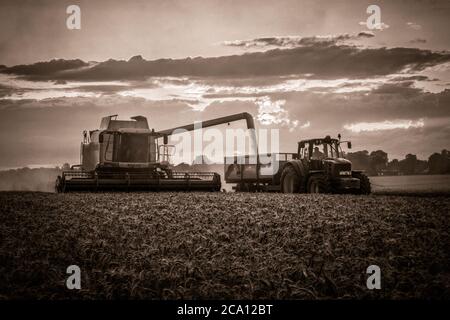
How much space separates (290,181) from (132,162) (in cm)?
840

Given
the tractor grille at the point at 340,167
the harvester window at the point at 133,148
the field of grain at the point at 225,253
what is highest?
the harvester window at the point at 133,148

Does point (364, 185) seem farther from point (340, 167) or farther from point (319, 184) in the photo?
point (319, 184)

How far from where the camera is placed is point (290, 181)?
994 inches

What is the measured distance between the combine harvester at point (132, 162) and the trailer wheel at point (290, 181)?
3.42m

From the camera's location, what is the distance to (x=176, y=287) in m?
6.71

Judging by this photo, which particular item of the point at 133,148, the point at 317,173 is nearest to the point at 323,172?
the point at 317,173

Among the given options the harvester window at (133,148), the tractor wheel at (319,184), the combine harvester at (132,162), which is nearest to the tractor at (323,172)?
the tractor wheel at (319,184)

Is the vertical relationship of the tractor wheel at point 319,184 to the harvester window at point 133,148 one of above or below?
below

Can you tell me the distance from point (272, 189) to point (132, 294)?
20.7m

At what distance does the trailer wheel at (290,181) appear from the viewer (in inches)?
974

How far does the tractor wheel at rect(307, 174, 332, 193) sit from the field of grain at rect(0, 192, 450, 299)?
8559mm

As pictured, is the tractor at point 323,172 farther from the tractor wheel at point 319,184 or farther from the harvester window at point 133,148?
the harvester window at point 133,148

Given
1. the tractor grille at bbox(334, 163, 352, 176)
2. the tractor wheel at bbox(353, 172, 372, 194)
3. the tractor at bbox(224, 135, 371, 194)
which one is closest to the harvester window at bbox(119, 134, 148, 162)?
the tractor at bbox(224, 135, 371, 194)
